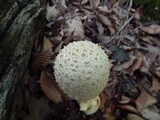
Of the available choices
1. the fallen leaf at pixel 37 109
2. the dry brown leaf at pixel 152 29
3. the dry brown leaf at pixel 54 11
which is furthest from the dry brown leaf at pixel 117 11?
the fallen leaf at pixel 37 109

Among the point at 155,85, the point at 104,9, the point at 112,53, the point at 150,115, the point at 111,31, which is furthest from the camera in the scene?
the point at 104,9

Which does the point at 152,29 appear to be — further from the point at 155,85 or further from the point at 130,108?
the point at 130,108

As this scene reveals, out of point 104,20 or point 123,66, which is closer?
point 123,66

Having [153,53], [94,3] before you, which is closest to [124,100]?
[153,53]

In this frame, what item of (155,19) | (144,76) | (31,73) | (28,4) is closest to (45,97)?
(31,73)

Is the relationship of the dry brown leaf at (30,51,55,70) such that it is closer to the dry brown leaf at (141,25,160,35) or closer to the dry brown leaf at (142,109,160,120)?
the dry brown leaf at (142,109,160,120)

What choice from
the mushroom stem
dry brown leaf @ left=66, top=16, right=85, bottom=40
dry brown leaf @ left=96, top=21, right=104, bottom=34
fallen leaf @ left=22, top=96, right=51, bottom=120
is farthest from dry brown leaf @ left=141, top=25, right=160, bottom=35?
fallen leaf @ left=22, top=96, right=51, bottom=120

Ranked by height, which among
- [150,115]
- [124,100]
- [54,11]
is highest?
[54,11]

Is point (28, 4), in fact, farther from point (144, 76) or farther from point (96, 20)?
point (144, 76)

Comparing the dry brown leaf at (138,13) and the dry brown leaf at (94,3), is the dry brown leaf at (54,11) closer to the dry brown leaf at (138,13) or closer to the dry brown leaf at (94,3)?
the dry brown leaf at (94,3)
